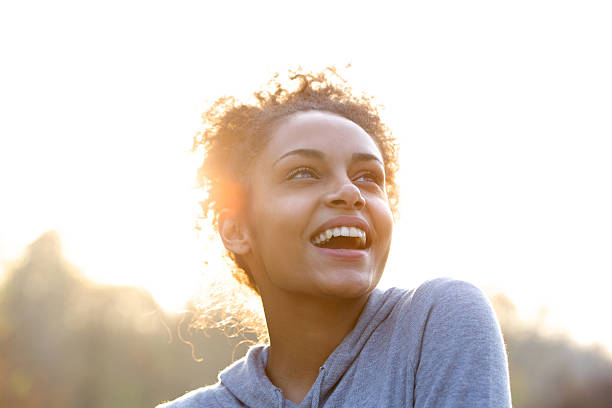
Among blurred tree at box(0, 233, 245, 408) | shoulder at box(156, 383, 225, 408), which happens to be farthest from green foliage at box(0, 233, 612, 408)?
shoulder at box(156, 383, 225, 408)

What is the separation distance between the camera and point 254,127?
3.70m

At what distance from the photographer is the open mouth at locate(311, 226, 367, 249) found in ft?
9.96

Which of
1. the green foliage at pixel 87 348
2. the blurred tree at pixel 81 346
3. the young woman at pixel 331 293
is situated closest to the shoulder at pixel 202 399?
the young woman at pixel 331 293

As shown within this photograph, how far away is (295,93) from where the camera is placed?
12.7 ft

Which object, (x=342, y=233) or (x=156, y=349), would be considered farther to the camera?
(x=156, y=349)

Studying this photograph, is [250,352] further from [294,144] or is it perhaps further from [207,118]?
[207,118]

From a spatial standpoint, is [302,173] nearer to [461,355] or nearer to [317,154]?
[317,154]

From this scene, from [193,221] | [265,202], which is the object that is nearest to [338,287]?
[265,202]

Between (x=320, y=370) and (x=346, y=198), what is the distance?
743mm

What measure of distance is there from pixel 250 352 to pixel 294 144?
1.08 meters

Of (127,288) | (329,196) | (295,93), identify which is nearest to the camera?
(329,196)

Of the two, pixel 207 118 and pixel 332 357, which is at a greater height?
pixel 207 118

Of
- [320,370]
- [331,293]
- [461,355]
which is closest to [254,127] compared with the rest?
[331,293]

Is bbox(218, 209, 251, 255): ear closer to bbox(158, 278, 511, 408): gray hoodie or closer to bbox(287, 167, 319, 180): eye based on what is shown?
bbox(287, 167, 319, 180): eye
